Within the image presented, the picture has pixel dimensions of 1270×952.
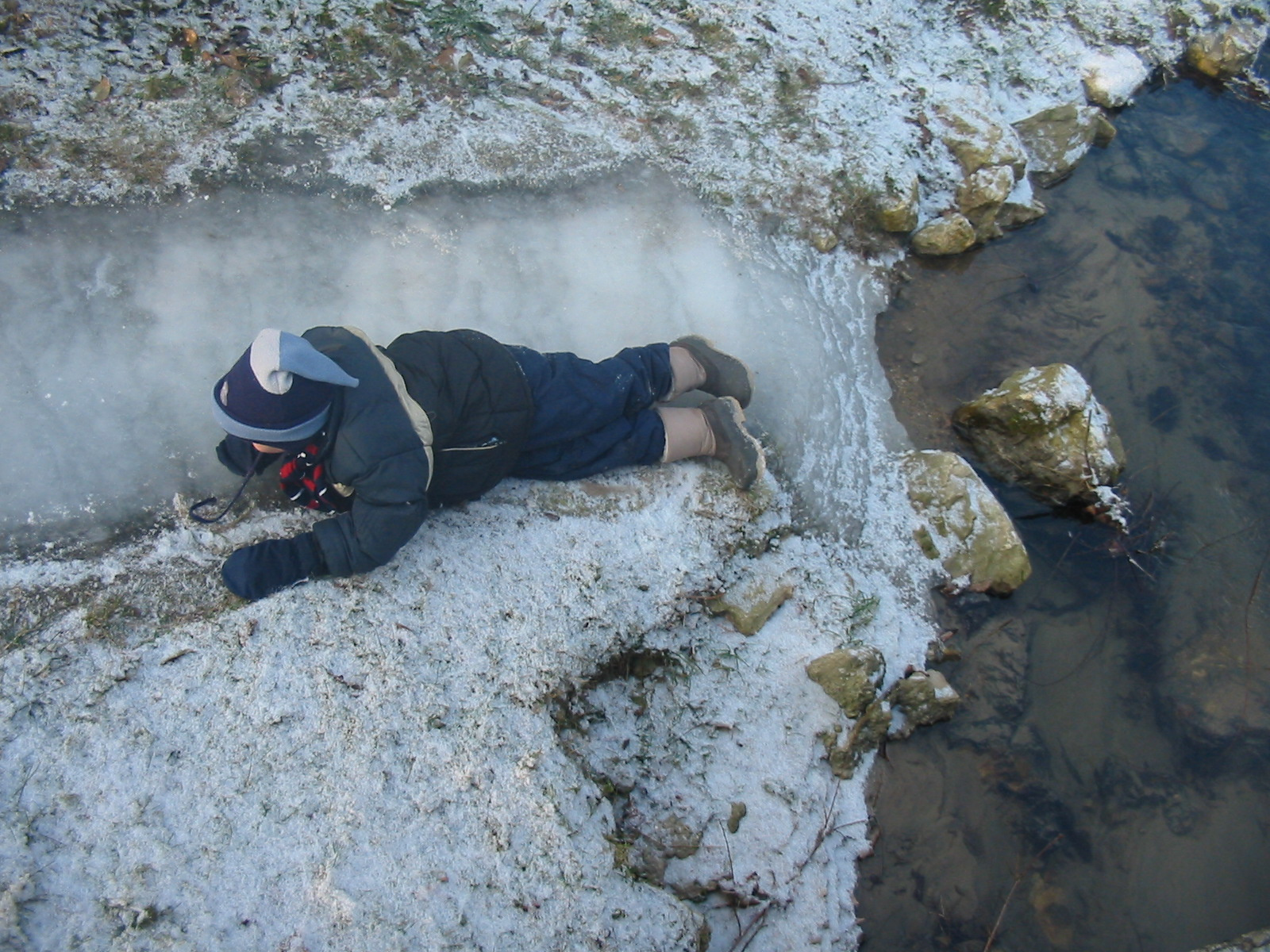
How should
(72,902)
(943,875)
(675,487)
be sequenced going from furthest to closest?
(675,487), (943,875), (72,902)

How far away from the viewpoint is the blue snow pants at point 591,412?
355 cm

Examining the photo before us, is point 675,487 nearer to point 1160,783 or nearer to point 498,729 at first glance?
point 498,729

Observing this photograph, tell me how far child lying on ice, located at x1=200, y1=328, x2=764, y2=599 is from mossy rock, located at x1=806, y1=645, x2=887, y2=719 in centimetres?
90

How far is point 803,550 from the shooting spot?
408 centimetres

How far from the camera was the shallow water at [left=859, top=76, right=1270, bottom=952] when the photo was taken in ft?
11.4

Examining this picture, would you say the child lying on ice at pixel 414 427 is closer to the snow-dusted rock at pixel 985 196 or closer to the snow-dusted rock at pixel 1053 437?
the snow-dusted rock at pixel 1053 437

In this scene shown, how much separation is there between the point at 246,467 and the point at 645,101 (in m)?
3.35

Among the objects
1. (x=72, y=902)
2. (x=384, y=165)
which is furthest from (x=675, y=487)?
(x=72, y=902)

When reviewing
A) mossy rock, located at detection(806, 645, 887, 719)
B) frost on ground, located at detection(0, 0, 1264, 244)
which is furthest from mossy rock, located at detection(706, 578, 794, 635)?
frost on ground, located at detection(0, 0, 1264, 244)

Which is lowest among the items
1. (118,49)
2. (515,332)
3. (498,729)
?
(498,729)

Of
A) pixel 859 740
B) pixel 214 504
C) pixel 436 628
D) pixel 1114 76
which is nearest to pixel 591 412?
pixel 436 628

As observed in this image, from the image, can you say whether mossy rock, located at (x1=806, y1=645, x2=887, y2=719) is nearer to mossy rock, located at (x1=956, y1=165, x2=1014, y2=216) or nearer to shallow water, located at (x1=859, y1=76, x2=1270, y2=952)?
shallow water, located at (x1=859, y1=76, x2=1270, y2=952)

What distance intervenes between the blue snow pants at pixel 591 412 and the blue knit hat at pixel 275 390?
910mm

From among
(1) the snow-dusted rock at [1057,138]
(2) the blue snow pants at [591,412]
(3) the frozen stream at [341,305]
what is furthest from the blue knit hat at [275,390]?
(1) the snow-dusted rock at [1057,138]
